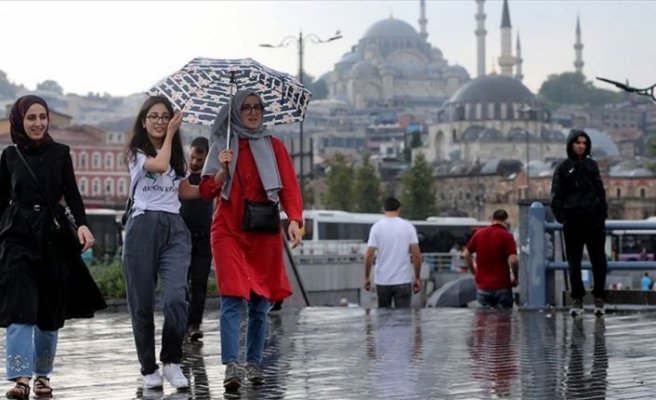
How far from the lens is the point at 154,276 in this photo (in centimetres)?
844

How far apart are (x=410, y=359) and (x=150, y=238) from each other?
203cm

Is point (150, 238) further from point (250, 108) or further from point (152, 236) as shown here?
point (250, 108)

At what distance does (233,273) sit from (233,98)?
36.2 inches

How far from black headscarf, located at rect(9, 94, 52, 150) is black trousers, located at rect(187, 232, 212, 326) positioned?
11.7 feet

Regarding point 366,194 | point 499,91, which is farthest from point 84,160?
point 499,91

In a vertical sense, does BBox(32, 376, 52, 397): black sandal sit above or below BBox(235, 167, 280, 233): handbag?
below

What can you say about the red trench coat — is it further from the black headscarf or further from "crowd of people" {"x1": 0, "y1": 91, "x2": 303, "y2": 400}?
the black headscarf

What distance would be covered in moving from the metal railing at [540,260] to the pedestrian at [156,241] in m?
6.40

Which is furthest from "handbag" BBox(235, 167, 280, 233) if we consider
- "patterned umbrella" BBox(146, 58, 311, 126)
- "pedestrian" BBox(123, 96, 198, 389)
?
"patterned umbrella" BBox(146, 58, 311, 126)

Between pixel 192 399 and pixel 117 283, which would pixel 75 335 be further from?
pixel 117 283

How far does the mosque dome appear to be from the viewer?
7303 inches

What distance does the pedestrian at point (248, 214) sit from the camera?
27.7ft

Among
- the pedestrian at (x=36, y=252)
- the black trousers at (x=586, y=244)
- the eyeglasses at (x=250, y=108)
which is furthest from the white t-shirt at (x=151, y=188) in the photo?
the black trousers at (x=586, y=244)

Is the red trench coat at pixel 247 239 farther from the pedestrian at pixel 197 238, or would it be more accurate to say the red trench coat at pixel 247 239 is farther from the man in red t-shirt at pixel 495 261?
the man in red t-shirt at pixel 495 261
